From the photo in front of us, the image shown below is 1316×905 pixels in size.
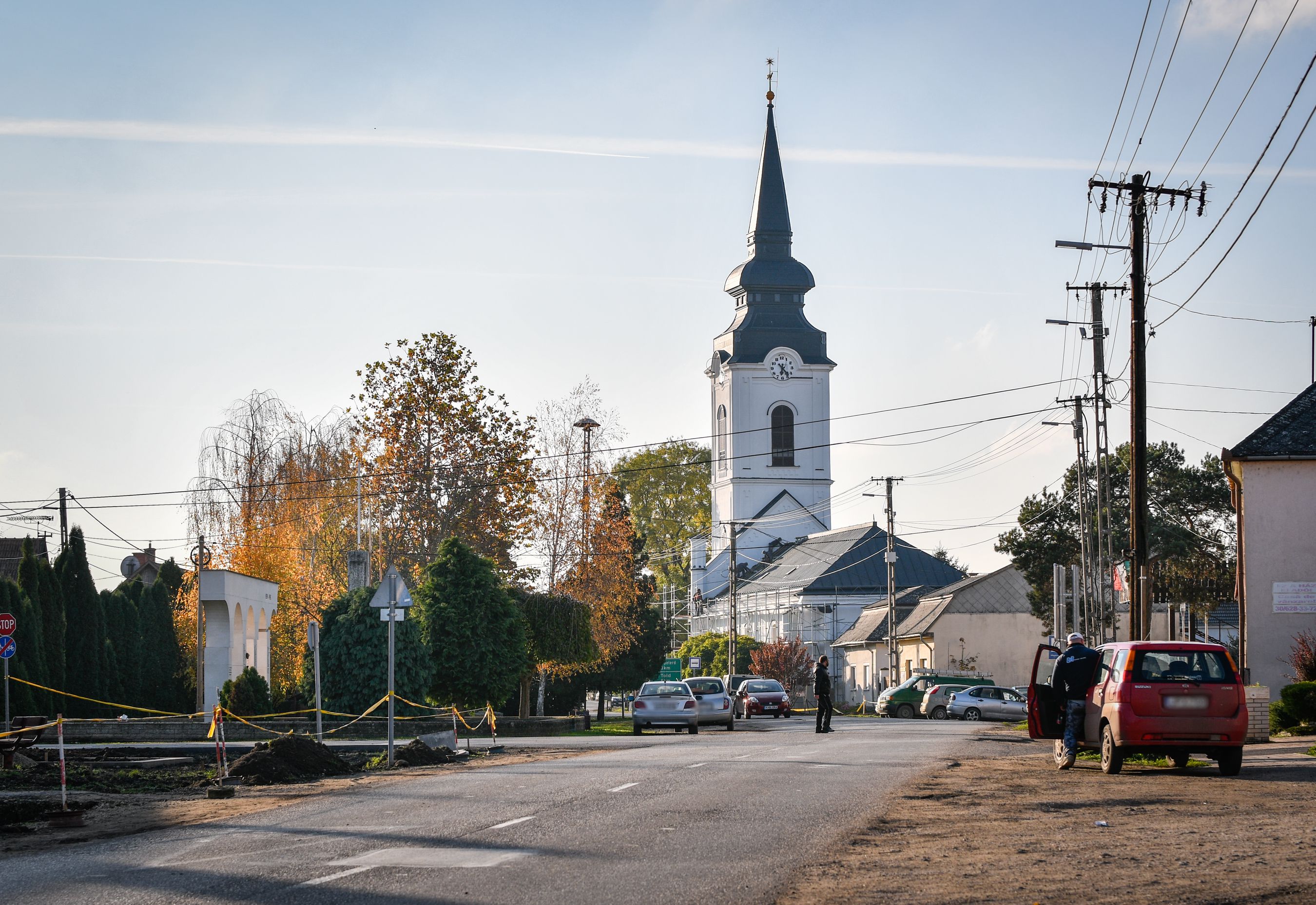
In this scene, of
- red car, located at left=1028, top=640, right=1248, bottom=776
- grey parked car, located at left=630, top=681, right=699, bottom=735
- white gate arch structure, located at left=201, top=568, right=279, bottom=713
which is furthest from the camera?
grey parked car, located at left=630, top=681, right=699, bottom=735

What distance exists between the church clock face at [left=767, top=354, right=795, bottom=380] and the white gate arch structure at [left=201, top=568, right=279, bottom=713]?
68817 millimetres

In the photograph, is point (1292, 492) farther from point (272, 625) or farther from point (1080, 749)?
point (272, 625)

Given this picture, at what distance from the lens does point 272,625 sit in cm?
4616

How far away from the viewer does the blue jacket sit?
59.6ft

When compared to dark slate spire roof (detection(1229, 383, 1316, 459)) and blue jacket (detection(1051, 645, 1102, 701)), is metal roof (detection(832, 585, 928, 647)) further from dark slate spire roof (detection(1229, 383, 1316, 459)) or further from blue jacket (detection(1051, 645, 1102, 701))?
blue jacket (detection(1051, 645, 1102, 701))

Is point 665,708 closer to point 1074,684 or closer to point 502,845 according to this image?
point 1074,684

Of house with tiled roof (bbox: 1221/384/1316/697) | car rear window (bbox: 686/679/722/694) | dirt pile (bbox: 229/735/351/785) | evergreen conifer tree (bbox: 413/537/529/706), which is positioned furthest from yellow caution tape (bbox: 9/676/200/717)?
house with tiled roof (bbox: 1221/384/1316/697)

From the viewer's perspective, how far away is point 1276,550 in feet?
101

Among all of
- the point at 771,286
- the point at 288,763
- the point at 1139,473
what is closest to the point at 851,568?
the point at 771,286

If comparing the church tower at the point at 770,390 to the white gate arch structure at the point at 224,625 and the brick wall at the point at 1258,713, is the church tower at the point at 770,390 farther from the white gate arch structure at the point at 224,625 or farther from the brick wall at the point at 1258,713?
the brick wall at the point at 1258,713

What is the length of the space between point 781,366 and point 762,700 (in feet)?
168

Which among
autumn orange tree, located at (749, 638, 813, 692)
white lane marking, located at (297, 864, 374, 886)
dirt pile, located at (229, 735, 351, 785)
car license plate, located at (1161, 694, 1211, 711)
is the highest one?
car license plate, located at (1161, 694, 1211, 711)

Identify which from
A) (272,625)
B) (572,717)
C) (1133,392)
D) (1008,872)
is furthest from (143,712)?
(1008,872)

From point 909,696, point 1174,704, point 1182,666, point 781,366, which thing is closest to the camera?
point 1174,704
